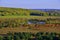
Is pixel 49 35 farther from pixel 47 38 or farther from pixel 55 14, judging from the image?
pixel 55 14

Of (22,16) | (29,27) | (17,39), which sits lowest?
(17,39)

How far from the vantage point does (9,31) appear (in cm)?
376

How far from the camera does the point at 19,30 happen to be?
3.84 metres

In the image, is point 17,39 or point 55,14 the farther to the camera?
point 55,14

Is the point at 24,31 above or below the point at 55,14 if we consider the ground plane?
below

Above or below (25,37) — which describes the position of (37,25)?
above

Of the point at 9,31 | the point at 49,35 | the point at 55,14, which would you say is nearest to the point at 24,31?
the point at 9,31

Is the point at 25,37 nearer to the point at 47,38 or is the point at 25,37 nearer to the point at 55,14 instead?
the point at 47,38

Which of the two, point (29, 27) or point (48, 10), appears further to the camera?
point (48, 10)

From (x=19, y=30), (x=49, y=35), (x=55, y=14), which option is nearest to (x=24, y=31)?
(x=19, y=30)

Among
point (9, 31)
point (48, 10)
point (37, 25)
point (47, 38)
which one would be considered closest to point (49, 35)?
point (47, 38)

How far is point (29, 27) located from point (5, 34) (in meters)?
0.58

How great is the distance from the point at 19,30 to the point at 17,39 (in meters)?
0.24

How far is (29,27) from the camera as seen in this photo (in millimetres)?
3814
